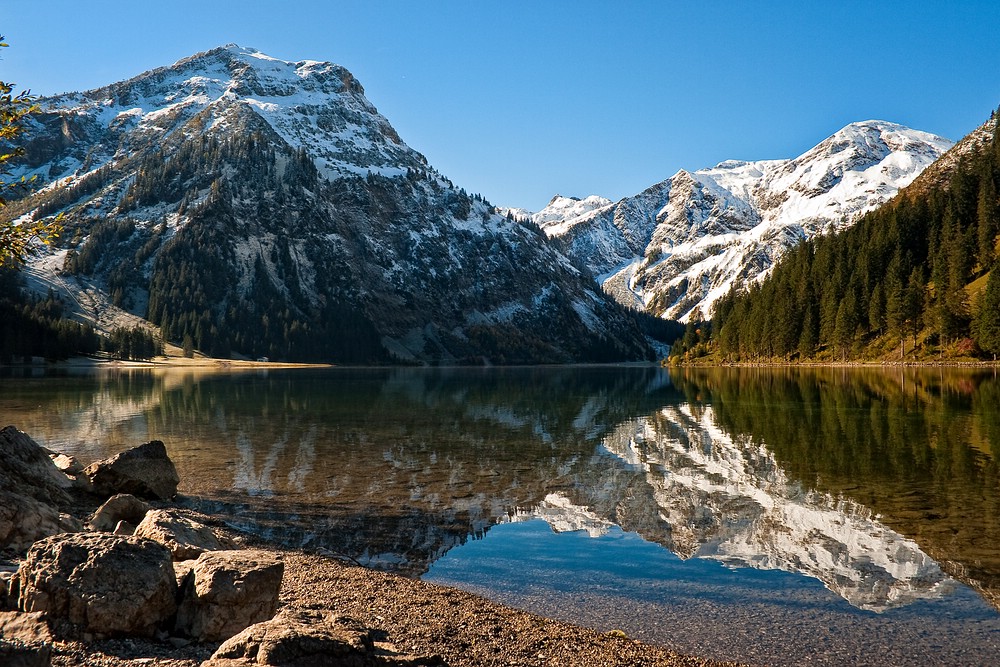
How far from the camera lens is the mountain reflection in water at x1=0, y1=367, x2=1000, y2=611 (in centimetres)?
1633

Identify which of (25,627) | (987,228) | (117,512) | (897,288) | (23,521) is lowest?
(117,512)

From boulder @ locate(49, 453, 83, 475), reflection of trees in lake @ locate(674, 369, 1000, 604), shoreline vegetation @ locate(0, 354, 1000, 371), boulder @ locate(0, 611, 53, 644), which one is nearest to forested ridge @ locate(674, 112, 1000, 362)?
shoreline vegetation @ locate(0, 354, 1000, 371)

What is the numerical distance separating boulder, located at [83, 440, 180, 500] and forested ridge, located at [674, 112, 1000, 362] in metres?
119

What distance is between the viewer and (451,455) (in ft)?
102

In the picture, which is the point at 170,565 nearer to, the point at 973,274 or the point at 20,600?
the point at 20,600

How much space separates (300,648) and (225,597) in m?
2.53

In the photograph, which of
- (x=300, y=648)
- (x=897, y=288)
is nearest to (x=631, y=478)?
(x=300, y=648)

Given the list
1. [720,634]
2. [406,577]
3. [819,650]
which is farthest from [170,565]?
[819,650]

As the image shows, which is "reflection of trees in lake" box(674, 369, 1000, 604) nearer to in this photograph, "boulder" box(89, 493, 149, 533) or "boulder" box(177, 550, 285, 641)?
"boulder" box(177, 550, 285, 641)

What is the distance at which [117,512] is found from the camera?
1591 centimetres

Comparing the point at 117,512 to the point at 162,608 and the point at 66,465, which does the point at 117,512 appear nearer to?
the point at 162,608

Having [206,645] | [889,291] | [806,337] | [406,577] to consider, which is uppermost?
[889,291]

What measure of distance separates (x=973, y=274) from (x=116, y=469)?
146m

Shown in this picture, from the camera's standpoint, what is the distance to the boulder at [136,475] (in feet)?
69.5
